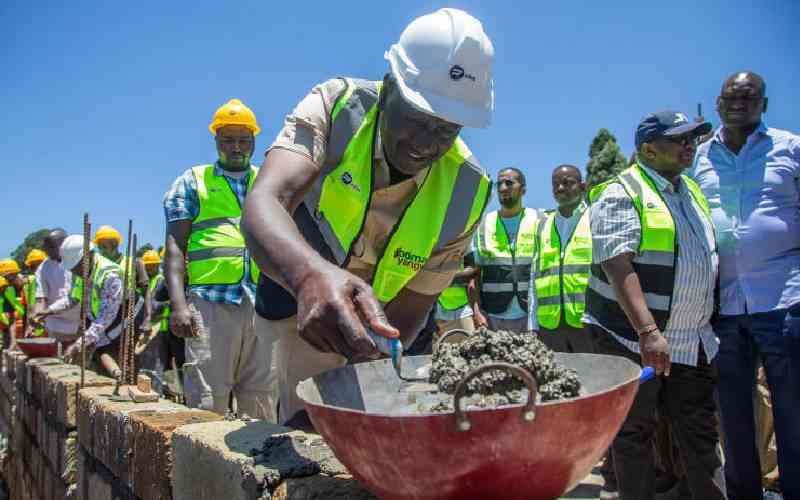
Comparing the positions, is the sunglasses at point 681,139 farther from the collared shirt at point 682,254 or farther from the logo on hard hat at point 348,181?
the logo on hard hat at point 348,181

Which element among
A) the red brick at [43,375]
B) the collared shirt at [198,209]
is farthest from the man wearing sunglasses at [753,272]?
the red brick at [43,375]

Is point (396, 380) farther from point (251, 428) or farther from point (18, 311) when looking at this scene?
point (18, 311)

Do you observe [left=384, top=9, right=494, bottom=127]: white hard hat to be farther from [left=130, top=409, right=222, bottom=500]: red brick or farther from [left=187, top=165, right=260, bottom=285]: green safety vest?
[left=187, top=165, right=260, bottom=285]: green safety vest

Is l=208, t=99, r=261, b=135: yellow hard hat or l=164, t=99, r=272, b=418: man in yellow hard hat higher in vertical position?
l=208, t=99, r=261, b=135: yellow hard hat

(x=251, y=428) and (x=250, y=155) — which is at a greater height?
(x=250, y=155)

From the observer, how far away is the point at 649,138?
3590mm

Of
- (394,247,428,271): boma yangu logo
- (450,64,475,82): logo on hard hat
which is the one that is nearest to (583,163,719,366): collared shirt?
(394,247,428,271): boma yangu logo

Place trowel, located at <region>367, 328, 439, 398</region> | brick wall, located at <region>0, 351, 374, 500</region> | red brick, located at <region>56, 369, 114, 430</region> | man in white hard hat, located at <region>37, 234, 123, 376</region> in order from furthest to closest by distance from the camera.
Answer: man in white hard hat, located at <region>37, 234, 123, 376</region> → red brick, located at <region>56, 369, 114, 430</region> → brick wall, located at <region>0, 351, 374, 500</region> → trowel, located at <region>367, 328, 439, 398</region>

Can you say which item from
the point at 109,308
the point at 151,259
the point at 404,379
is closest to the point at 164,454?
the point at 404,379

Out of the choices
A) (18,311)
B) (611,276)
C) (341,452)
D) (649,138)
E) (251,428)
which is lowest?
(18,311)

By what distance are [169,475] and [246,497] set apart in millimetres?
782

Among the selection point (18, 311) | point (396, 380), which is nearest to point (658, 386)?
point (396, 380)

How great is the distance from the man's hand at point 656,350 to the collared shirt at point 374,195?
44.3 inches

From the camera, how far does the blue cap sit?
3495 mm
